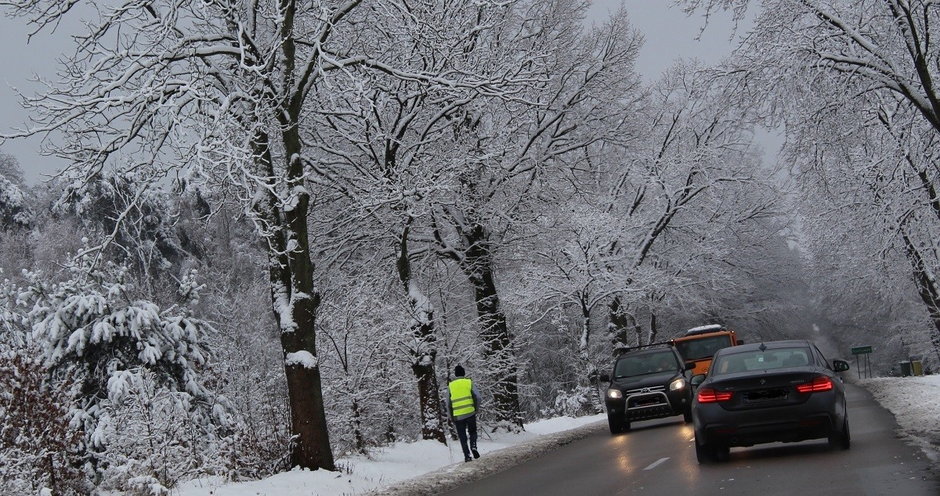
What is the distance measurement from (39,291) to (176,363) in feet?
9.92

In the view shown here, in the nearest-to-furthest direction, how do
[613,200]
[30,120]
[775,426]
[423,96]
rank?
[775,426] < [30,120] < [423,96] < [613,200]

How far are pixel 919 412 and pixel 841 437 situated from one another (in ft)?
25.2

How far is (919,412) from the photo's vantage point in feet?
64.7

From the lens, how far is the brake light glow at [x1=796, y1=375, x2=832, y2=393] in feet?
41.2

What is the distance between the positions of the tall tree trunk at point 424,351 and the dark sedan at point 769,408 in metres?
8.71

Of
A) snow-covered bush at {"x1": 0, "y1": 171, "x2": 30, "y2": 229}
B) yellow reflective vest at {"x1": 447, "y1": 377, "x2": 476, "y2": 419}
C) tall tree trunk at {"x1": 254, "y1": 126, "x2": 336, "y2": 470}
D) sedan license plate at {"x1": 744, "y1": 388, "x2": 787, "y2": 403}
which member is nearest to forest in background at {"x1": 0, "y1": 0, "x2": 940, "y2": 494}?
tall tree trunk at {"x1": 254, "y1": 126, "x2": 336, "y2": 470}

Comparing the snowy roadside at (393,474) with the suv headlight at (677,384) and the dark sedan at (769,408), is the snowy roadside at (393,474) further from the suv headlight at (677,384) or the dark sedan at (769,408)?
the dark sedan at (769,408)

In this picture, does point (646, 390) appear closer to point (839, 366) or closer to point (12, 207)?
point (839, 366)

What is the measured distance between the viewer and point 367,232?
22.3m

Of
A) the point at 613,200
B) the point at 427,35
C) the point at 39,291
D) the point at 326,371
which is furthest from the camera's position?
the point at 613,200

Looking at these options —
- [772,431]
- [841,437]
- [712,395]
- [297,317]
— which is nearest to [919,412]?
[841,437]

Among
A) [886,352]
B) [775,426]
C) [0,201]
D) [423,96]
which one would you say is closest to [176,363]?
[423,96]

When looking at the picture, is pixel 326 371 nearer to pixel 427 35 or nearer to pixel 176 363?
pixel 176 363

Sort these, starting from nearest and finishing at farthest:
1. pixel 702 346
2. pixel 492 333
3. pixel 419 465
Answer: pixel 419 465 → pixel 492 333 → pixel 702 346
